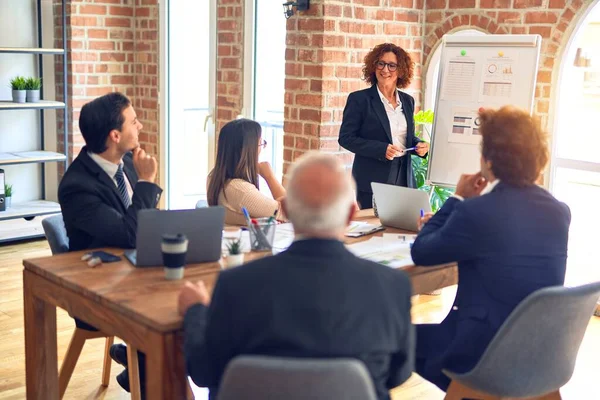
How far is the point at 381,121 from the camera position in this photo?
13.6 feet

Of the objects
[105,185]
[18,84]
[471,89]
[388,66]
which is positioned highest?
[388,66]

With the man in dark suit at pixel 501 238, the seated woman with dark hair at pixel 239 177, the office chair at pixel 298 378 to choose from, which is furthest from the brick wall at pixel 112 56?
the office chair at pixel 298 378

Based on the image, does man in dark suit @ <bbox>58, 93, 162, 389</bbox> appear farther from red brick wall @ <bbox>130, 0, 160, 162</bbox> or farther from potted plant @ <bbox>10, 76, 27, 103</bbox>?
red brick wall @ <bbox>130, 0, 160, 162</bbox>

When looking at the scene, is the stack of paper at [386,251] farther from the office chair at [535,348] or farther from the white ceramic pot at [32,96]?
the white ceramic pot at [32,96]

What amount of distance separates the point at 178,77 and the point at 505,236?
4330mm

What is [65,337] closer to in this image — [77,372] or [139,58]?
[77,372]

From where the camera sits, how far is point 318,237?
1637mm

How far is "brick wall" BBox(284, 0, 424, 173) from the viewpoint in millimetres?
4688

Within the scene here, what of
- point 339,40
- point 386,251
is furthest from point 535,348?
point 339,40

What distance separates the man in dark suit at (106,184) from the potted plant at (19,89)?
9.89ft

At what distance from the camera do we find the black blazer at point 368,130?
163 inches

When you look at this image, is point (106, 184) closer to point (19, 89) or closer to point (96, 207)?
point (96, 207)

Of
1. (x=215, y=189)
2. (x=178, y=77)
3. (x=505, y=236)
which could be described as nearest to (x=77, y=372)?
(x=215, y=189)

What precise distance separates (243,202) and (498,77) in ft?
6.20
